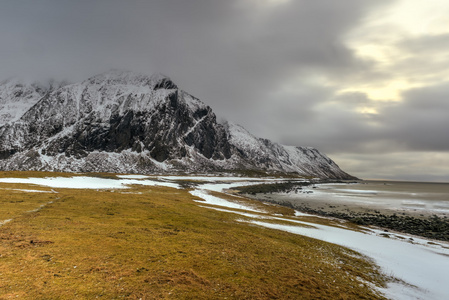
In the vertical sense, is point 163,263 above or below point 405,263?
above

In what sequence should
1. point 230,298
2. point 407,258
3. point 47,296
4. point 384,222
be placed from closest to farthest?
point 47,296 < point 230,298 < point 407,258 < point 384,222

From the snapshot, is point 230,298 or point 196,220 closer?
point 230,298

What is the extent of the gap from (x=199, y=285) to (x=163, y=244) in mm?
7442

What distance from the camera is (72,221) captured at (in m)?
24.1

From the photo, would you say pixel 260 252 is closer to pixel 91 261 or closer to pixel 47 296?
pixel 91 261

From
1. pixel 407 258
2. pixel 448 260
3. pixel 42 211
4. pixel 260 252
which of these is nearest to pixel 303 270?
pixel 260 252

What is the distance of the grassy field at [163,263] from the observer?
38.2 ft

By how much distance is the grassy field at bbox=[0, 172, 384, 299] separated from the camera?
1166 centimetres

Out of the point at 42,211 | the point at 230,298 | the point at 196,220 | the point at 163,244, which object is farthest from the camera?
the point at 196,220

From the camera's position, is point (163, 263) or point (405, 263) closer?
point (163, 263)

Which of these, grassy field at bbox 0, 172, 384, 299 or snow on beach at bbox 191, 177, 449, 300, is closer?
grassy field at bbox 0, 172, 384, 299

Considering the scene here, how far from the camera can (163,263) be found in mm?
15125

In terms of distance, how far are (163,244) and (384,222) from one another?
50.9 metres

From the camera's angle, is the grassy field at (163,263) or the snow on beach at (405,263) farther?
the snow on beach at (405,263)
